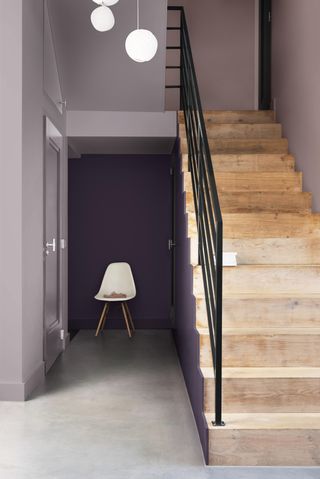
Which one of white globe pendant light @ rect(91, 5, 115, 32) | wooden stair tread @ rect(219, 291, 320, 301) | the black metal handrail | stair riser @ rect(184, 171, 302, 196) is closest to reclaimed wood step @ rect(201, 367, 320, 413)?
the black metal handrail

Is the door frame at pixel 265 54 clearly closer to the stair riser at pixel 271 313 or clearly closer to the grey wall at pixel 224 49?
the grey wall at pixel 224 49

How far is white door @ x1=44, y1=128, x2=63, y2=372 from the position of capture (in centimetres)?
459

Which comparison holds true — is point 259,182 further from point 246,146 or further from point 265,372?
point 265,372

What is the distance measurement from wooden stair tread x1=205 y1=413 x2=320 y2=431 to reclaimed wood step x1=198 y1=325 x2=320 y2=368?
1.11 ft

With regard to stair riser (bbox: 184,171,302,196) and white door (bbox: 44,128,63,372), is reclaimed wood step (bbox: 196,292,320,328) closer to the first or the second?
stair riser (bbox: 184,171,302,196)

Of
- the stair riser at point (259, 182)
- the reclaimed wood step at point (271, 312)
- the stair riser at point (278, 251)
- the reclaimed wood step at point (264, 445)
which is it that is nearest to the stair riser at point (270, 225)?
the stair riser at point (278, 251)

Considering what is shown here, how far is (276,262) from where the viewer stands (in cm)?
386

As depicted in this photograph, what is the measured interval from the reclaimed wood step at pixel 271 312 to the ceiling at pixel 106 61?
2812 millimetres

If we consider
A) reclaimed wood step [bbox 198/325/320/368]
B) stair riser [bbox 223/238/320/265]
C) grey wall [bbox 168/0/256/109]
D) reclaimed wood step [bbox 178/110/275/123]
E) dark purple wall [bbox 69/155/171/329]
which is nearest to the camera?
reclaimed wood step [bbox 198/325/320/368]

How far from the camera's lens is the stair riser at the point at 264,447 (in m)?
2.64

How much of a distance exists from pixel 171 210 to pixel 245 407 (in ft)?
13.1

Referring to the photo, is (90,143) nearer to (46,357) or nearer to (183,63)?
(183,63)

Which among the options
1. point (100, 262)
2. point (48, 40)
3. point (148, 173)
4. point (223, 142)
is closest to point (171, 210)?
point (148, 173)

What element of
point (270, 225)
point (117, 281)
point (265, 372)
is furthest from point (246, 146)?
point (265, 372)
